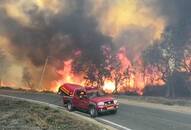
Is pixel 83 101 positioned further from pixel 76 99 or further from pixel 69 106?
pixel 69 106

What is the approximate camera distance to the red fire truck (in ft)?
90.7

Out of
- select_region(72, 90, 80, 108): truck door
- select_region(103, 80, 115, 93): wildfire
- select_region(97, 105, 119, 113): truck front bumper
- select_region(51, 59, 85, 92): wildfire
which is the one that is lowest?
select_region(97, 105, 119, 113): truck front bumper

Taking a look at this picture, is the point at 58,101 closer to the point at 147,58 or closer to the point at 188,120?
the point at 188,120

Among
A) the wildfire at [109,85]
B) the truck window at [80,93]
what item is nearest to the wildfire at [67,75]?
the wildfire at [109,85]

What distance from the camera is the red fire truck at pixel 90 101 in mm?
27641

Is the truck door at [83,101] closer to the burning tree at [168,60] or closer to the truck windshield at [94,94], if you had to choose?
the truck windshield at [94,94]

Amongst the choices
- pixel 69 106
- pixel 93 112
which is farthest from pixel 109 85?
pixel 93 112

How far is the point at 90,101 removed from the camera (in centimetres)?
2839

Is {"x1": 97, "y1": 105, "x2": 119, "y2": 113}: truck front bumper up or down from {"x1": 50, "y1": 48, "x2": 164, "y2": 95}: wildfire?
down

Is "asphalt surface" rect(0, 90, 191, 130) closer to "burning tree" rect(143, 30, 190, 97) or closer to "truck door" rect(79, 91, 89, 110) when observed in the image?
"truck door" rect(79, 91, 89, 110)

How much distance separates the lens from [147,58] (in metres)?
66.4

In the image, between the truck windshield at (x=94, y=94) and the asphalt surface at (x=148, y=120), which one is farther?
the truck windshield at (x=94, y=94)

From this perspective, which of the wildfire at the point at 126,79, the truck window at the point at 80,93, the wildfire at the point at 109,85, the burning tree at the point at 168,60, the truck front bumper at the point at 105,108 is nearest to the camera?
the truck front bumper at the point at 105,108

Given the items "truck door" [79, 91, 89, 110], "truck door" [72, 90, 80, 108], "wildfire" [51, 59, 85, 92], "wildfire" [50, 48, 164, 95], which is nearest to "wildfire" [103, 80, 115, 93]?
"wildfire" [50, 48, 164, 95]
